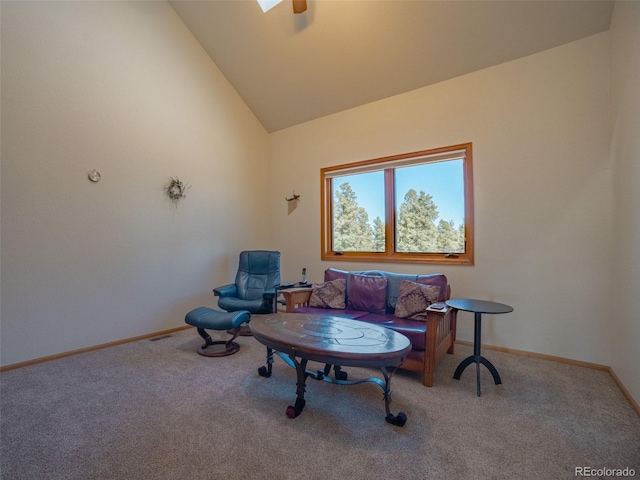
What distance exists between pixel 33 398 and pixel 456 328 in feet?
13.0

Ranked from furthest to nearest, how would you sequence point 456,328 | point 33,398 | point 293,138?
point 293,138 < point 456,328 < point 33,398

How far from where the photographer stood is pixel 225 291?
380 centimetres

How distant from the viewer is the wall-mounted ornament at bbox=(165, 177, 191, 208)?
12.7 feet

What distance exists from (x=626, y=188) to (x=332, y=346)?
2.59 m

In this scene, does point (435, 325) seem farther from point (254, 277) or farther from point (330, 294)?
point (254, 277)

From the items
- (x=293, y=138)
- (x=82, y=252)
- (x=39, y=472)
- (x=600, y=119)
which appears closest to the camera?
(x=39, y=472)

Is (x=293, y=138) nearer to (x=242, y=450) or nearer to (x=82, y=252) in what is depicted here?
(x=82, y=252)

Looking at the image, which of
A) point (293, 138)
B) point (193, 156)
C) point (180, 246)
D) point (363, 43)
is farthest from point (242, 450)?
point (293, 138)

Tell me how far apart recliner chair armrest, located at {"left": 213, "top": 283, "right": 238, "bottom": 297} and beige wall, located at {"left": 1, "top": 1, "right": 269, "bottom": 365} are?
0.57 metres

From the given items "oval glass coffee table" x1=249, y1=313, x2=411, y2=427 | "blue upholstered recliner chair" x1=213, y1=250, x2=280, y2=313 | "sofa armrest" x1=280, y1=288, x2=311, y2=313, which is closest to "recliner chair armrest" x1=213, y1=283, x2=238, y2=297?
"blue upholstered recliner chair" x1=213, y1=250, x2=280, y2=313

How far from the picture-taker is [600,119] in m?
2.69

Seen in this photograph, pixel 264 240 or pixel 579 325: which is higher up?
pixel 264 240

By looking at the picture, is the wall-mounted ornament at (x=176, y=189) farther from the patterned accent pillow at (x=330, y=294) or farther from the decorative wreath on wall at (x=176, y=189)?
the patterned accent pillow at (x=330, y=294)

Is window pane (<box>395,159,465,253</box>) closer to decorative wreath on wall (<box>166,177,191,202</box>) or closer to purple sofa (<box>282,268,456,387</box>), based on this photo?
purple sofa (<box>282,268,456,387</box>)
